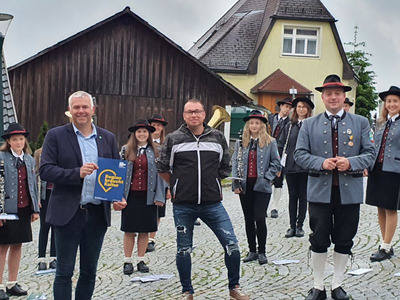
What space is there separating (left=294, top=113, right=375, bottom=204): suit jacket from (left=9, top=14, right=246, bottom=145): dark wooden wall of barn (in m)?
18.9

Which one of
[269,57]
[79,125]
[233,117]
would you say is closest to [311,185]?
[79,125]

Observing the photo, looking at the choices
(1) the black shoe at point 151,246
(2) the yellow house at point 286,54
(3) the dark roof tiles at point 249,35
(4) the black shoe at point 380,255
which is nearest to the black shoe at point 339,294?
(4) the black shoe at point 380,255

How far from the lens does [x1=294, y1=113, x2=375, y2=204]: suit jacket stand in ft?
20.8

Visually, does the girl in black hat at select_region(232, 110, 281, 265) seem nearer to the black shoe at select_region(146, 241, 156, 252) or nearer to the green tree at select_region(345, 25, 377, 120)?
the black shoe at select_region(146, 241, 156, 252)

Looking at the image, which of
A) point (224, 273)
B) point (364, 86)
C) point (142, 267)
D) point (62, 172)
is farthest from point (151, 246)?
point (364, 86)

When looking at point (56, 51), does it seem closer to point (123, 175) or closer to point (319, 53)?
point (319, 53)

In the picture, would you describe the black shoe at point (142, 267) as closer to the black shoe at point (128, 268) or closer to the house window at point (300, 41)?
the black shoe at point (128, 268)

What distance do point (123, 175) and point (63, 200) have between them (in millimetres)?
553

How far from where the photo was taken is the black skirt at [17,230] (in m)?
7.51

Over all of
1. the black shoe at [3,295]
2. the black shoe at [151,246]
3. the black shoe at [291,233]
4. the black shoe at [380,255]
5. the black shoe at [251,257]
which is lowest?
the black shoe at [3,295]

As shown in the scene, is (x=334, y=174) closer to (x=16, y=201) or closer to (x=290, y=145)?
(x=16, y=201)

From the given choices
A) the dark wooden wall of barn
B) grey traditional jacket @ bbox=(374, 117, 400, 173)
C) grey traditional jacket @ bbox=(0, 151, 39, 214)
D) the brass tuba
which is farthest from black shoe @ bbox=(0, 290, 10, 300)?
the dark wooden wall of barn

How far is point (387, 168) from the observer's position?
797 centimetres

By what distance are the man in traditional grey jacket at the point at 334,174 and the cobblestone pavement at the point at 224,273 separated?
0.59 meters
